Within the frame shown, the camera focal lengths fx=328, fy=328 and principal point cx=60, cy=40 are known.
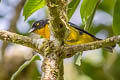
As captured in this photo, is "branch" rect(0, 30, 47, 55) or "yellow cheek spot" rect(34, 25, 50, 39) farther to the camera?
"yellow cheek spot" rect(34, 25, 50, 39)

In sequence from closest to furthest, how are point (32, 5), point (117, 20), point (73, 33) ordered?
point (32, 5)
point (117, 20)
point (73, 33)

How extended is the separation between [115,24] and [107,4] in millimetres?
1709

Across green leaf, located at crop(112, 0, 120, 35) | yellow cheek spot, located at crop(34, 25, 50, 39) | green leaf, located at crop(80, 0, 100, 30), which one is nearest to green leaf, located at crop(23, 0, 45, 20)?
green leaf, located at crop(80, 0, 100, 30)

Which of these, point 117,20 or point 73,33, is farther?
point 73,33

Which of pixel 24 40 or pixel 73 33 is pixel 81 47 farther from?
pixel 73 33

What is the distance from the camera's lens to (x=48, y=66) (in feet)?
5.42

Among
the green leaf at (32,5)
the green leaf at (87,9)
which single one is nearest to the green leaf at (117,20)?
the green leaf at (87,9)

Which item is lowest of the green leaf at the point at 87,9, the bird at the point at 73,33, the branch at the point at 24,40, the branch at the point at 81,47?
the bird at the point at 73,33

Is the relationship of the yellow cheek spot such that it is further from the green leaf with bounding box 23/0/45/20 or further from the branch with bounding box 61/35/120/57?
the branch with bounding box 61/35/120/57

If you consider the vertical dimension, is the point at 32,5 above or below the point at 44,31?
above

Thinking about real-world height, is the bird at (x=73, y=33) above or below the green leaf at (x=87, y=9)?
below

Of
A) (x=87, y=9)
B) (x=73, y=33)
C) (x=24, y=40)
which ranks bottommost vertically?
(x=73, y=33)

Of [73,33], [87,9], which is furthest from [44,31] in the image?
[87,9]

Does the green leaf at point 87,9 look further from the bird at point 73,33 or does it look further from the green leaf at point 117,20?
the bird at point 73,33
